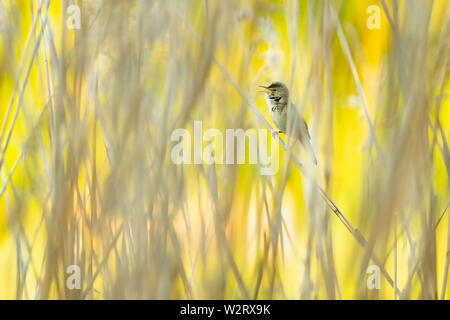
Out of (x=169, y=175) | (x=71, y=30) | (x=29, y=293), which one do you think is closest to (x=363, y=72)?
(x=169, y=175)

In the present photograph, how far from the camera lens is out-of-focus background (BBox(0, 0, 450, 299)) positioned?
84cm

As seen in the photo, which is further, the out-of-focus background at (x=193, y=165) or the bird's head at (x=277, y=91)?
the bird's head at (x=277, y=91)

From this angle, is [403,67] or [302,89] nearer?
[403,67]

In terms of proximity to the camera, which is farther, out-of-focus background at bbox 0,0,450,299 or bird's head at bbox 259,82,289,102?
bird's head at bbox 259,82,289,102

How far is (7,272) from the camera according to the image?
1.06 meters

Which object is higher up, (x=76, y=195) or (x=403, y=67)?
(x=403, y=67)

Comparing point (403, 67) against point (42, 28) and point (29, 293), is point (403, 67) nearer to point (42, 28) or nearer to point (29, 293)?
point (42, 28)

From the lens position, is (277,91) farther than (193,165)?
Yes

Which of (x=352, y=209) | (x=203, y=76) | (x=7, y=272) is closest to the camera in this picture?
(x=203, y=76)

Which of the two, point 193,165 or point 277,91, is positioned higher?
point 277,91

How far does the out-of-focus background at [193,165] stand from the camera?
32.9 inches

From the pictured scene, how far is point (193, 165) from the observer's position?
958 millimetres

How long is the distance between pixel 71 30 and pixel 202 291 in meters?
0.52

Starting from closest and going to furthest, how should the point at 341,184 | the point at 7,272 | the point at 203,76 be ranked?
the point at 203,76 → the point at 7,272 → the point at 341,184
